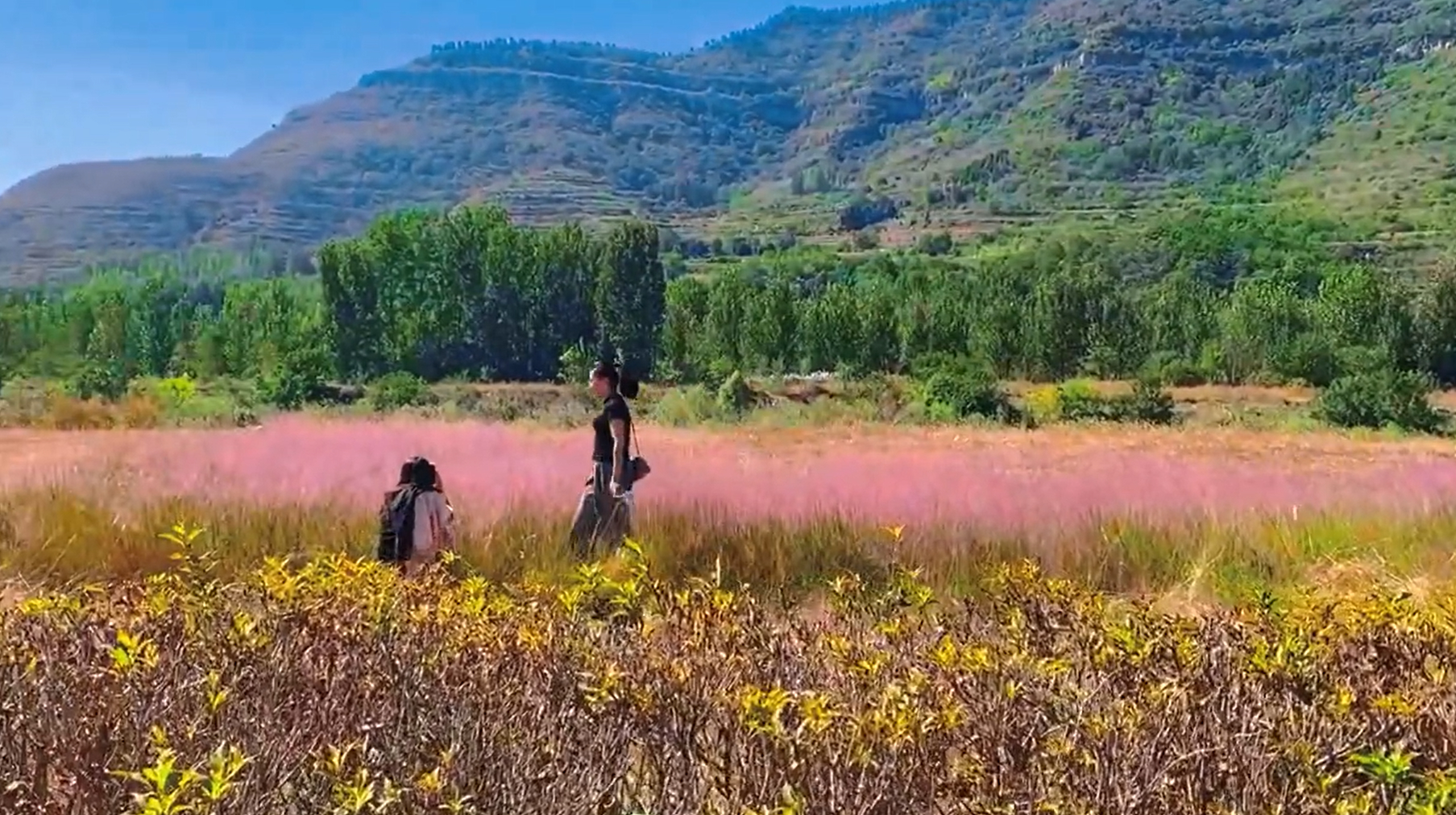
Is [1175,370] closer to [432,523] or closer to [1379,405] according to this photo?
[1379,405]

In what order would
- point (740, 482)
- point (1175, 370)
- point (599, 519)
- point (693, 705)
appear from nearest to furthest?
point (693, 705) → point (599, 519) → point (740, 482) → point (1175, 370)

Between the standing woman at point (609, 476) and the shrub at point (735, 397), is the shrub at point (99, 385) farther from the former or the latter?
the standing woman at point (609, 476)

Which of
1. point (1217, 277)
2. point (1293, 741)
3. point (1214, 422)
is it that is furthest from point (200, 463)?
point (1217, 277)

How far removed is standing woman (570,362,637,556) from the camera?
6.45 meters

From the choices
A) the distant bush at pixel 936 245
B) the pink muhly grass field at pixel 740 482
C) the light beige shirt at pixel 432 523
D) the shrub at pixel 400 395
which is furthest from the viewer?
the distant bush at pixel 936 245

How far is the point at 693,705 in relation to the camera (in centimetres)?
277

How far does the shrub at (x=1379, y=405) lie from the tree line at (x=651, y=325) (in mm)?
15235

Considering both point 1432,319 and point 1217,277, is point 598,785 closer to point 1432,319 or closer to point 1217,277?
point 1432,319

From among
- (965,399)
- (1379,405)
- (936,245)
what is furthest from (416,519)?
(936,245)

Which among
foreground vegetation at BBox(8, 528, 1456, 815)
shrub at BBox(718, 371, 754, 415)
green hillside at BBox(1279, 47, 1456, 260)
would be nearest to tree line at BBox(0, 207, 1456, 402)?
shrub at BBox(718, 371, 754, 415)

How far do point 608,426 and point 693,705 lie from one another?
174 inches

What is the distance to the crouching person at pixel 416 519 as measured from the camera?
611 cm

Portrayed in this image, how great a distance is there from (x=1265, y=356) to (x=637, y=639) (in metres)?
53.0

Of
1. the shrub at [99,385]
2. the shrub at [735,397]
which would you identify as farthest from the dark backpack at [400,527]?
the shrub at [99,385]
